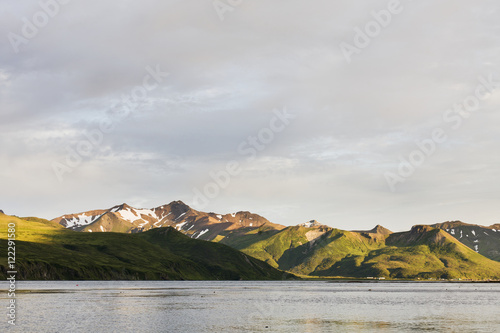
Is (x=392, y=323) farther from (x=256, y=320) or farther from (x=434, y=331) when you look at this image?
(x=256, y=320)

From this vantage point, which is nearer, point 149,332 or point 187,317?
point 149,332

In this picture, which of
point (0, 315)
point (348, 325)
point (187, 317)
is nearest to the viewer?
point (348, 325)

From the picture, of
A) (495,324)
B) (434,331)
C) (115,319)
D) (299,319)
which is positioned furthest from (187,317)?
(495,324)

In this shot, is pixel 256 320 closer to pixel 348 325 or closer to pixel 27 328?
pixel 348 325

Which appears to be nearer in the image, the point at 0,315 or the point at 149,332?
the point at 149,332

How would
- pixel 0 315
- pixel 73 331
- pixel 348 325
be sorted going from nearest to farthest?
1. pixel 73 331
2. pixel 348 325
3. pixel 0 315

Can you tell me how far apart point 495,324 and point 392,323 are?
16558 millimetres

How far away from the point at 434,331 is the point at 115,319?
175ft

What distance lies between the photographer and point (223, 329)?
74.1 metres

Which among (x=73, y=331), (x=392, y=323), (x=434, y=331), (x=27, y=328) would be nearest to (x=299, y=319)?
(x=392, y=323)

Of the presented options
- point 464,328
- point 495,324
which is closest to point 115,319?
point 464,328

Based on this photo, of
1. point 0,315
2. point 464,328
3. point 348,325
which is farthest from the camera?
point 0,315

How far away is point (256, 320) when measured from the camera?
292 feet

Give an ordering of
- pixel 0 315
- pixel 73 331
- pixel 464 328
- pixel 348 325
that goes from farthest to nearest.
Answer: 1. pixel 0 315
2. pixel 348 325
3. pixel 464 328
4. pixel 73 331
